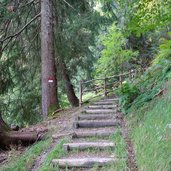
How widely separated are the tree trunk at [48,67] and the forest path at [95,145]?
75.0 inches

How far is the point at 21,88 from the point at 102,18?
4.57 m

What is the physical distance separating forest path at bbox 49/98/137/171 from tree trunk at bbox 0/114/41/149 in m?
0.71

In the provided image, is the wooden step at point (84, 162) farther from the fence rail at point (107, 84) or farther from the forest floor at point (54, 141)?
the fence rail at point (107, 84)

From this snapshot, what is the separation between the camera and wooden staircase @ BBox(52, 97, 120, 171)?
16.5 feet

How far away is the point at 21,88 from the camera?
41.9 ft

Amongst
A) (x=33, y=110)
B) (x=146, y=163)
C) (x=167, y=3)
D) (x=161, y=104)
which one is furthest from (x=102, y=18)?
(x=146, y=163)

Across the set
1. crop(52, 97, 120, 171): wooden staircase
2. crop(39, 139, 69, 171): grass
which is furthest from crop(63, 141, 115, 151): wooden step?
crop(39, 139, 69, 171): grass

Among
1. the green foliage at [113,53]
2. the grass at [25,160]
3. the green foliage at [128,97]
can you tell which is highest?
the green foliage at [113,53]

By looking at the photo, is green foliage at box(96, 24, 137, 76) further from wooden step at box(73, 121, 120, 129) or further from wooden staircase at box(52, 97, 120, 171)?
wooden step at box(73, 121, 120, 129)

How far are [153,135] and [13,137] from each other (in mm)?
3627

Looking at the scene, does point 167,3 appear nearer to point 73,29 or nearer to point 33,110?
point 73,29

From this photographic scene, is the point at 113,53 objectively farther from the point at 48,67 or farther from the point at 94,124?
the point at 94,124

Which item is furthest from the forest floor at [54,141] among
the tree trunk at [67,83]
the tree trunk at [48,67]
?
the tree trunk at [67,83]

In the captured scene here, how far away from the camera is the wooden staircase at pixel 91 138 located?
5027 mm
